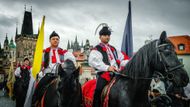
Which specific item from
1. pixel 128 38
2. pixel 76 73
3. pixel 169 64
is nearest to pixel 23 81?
pixel 128 38

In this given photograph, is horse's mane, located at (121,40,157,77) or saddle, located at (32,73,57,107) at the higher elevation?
horse's mane, located at (121,40,157,77)

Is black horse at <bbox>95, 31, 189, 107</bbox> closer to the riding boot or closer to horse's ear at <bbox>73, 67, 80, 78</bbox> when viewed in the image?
the riding boot

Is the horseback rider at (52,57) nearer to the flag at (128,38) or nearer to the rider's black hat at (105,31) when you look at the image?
the rider's black hat at (105,31)

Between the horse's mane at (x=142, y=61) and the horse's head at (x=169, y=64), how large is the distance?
0.19 meters

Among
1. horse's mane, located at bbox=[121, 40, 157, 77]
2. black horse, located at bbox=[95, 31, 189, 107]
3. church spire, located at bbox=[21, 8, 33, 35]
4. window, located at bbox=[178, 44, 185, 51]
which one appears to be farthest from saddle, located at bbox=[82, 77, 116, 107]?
church spire, located at bbox=[21, 8, 33, 35]

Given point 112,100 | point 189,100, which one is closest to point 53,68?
point 112,100

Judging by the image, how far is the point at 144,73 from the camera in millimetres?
5480

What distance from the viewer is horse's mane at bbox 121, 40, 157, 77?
539 centimetres

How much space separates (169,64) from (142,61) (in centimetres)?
71

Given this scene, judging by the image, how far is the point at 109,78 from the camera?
6453 mm

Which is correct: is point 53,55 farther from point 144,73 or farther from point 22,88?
point 22,88

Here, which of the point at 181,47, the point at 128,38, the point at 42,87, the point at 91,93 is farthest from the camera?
the point at 181,47

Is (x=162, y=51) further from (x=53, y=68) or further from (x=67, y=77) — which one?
(x=53, y=68)

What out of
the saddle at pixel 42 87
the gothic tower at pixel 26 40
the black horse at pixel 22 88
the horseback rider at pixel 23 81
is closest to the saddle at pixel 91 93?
the saddle at pixel 42 87
